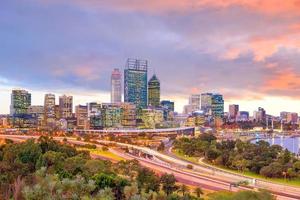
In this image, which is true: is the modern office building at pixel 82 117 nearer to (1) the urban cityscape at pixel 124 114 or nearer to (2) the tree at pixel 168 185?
(1) the urban cityscape at pixel 124 114

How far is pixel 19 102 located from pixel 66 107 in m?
14.8

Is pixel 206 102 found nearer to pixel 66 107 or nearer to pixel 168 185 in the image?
pixel 66 107

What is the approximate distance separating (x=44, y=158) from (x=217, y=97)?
160466 millimetres

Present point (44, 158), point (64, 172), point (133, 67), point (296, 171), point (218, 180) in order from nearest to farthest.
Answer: point (64, 172) → point (44, 158) → point (218, 180) → point (296, 171) → point (133, 67)

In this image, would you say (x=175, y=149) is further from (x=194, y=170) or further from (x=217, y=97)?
(x=217, y=97)

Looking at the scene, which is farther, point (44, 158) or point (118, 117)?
point (118, 117)

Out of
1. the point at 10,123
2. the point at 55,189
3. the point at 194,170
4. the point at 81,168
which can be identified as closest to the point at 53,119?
the point at 10,123

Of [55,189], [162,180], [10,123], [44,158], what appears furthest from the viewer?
[10,123]

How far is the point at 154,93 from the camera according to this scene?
165m

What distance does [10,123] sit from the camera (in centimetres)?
11344

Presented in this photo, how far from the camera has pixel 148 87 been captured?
166 metres

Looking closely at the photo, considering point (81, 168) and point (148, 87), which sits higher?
point (148, 87)

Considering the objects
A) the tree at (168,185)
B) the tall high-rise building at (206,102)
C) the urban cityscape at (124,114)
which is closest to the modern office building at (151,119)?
the urban cityscape at (124,114)

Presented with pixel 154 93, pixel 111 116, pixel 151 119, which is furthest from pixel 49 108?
pixel 154 93
